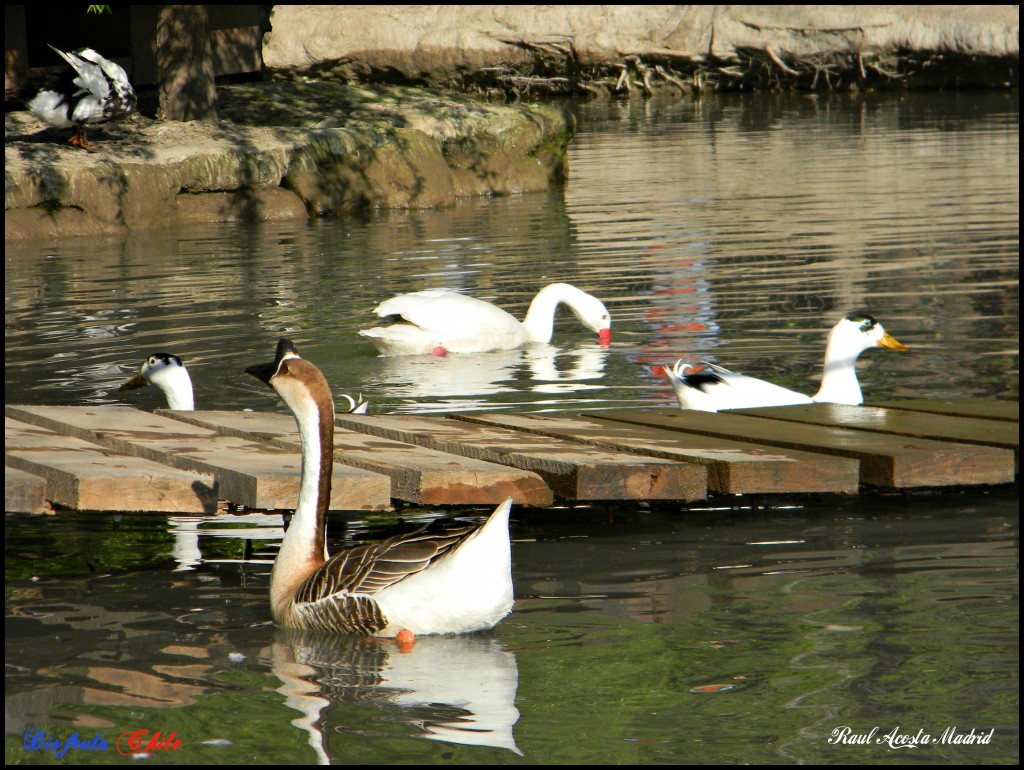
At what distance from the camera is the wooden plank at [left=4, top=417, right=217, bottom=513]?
5.49 meters

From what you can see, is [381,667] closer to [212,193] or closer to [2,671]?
[2,671]

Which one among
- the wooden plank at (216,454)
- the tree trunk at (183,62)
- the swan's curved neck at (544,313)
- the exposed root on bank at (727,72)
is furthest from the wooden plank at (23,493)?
the exposed root on bank at (727,72)

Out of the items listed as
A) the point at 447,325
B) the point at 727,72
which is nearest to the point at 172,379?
the point at 447,325

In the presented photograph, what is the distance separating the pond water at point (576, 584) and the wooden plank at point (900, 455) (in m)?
0.17

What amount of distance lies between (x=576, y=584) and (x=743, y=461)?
3.62 ft

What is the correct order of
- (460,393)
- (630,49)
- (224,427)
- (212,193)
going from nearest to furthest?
1. (224,427)
2. (460,393)
3. (212,193)
4. (630,49)

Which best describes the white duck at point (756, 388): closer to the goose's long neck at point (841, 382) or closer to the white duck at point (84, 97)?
the goose's long neck at point (841, 382)

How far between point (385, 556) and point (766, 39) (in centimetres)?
3490

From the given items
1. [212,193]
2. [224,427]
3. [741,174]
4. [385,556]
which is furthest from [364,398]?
[741,174]

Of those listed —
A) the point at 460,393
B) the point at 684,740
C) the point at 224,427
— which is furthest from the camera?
the point at 460,393

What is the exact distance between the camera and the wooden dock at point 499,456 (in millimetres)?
5723

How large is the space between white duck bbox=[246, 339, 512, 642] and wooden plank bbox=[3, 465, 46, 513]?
97cm

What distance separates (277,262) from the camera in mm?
15477

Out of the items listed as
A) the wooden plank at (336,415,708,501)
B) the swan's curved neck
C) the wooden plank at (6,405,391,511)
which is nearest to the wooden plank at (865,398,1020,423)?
the wooden plank at (336,415,708,501)
